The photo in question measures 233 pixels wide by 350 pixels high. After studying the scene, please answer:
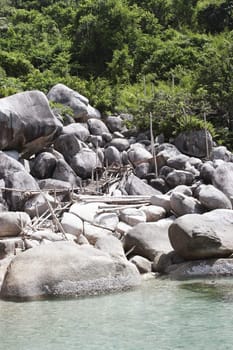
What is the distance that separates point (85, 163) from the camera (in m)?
18.7

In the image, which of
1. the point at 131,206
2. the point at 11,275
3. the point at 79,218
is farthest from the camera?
the point at 131,206

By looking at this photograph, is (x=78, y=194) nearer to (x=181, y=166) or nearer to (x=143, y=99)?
(x=181, y=166)

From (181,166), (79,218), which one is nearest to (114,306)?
(79,218)

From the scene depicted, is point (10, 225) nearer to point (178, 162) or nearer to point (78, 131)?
point (178, 162)

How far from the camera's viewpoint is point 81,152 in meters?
19.0

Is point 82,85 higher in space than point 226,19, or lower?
lower

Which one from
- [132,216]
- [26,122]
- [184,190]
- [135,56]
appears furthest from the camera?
[135,56]

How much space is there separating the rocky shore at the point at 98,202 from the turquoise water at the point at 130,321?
0.66 meters

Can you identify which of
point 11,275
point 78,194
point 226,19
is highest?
point 226,19

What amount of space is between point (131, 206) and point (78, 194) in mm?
1837

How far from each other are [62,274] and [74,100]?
43.0 ft

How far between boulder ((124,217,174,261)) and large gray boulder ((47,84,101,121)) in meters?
9.41

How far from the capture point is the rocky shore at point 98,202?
10.0 m

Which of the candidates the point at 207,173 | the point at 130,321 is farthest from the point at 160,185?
the point at 130,321
